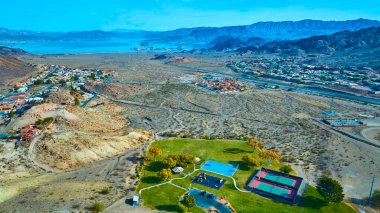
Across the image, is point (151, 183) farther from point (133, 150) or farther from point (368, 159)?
point (368, 159)

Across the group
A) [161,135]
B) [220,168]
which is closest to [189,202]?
[220,168]

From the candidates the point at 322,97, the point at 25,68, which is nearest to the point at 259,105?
the point at 322,97

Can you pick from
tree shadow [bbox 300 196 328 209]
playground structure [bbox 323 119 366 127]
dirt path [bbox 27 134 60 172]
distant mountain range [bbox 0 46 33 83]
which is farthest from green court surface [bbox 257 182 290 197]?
distant mountain range [bbox 0 46 33 83]

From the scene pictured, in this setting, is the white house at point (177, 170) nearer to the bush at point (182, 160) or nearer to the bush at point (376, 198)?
the bush at point (182, 160)

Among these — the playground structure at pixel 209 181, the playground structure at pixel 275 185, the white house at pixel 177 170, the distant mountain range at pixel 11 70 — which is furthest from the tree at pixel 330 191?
the distant mountain range at pixel 11 70

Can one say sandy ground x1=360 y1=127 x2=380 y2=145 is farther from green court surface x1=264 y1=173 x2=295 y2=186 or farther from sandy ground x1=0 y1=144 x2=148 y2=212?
sandy ground x1=0 y1=144 x2=148 y2=212

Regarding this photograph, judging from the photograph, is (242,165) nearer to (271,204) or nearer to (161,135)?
(271,204)

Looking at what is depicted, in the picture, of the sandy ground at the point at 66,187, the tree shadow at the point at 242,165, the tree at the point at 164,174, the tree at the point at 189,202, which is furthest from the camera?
the tree shadow at the point at 242,165
